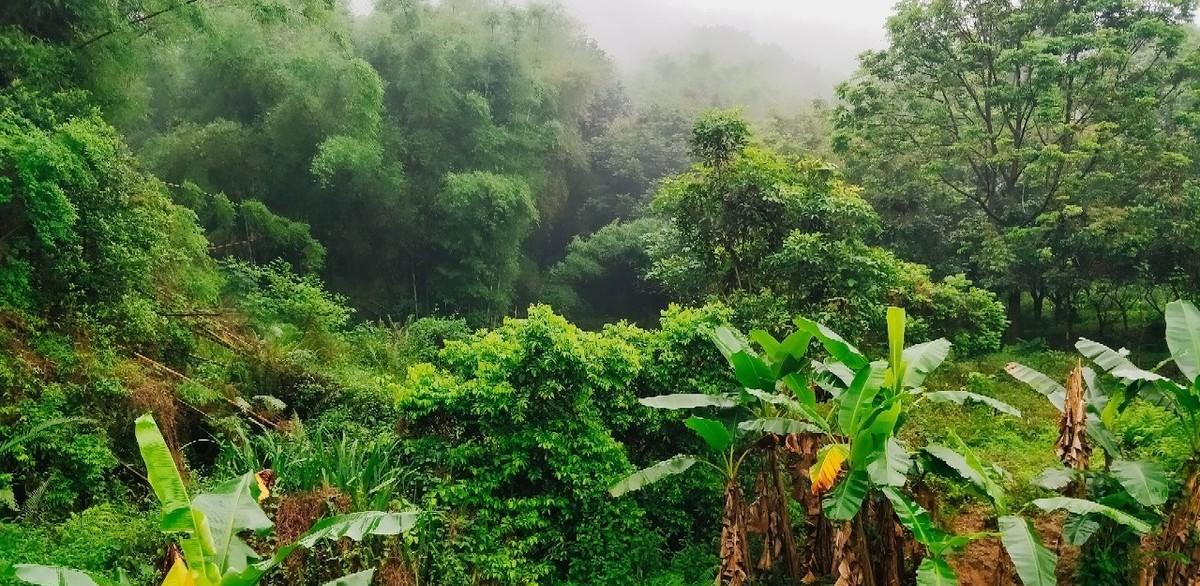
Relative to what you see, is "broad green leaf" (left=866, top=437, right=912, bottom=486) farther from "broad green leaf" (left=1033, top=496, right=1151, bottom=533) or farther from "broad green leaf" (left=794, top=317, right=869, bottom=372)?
"broad green leaf" (left=1033, top=496, right=1151, bottom=533)

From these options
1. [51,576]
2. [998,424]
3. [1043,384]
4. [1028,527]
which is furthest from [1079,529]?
[51,576]

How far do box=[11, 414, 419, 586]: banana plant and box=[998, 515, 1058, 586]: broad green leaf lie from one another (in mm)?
3023

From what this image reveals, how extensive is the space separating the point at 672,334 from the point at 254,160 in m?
10.0

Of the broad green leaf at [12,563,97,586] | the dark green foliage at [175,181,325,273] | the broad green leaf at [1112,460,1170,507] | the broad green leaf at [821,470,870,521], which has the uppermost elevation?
the dark green foliage at [175,181,325,273]

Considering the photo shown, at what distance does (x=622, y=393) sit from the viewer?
6094mm

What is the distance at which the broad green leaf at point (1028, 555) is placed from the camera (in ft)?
11.3

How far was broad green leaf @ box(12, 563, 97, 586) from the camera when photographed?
8.31 ft

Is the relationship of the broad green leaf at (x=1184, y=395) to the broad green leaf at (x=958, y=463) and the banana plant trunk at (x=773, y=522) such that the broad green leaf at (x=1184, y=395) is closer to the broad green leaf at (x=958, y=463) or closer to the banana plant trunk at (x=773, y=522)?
the broad green leaf at (x=958, y=463)

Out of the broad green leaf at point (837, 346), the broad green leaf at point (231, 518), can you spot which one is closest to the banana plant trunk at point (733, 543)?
the broad green leaf at point (837, 346)

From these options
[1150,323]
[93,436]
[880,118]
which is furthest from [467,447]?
[1150,323]

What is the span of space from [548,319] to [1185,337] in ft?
13.5

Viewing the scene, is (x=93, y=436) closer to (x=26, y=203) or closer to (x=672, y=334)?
(x=26, y=203)

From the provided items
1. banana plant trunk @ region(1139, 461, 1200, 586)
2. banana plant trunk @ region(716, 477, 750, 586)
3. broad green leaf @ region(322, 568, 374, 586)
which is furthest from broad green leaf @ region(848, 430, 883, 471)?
broad green leaf @ region(322, 568, 374, 586)

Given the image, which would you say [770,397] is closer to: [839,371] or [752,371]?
[752,371]
